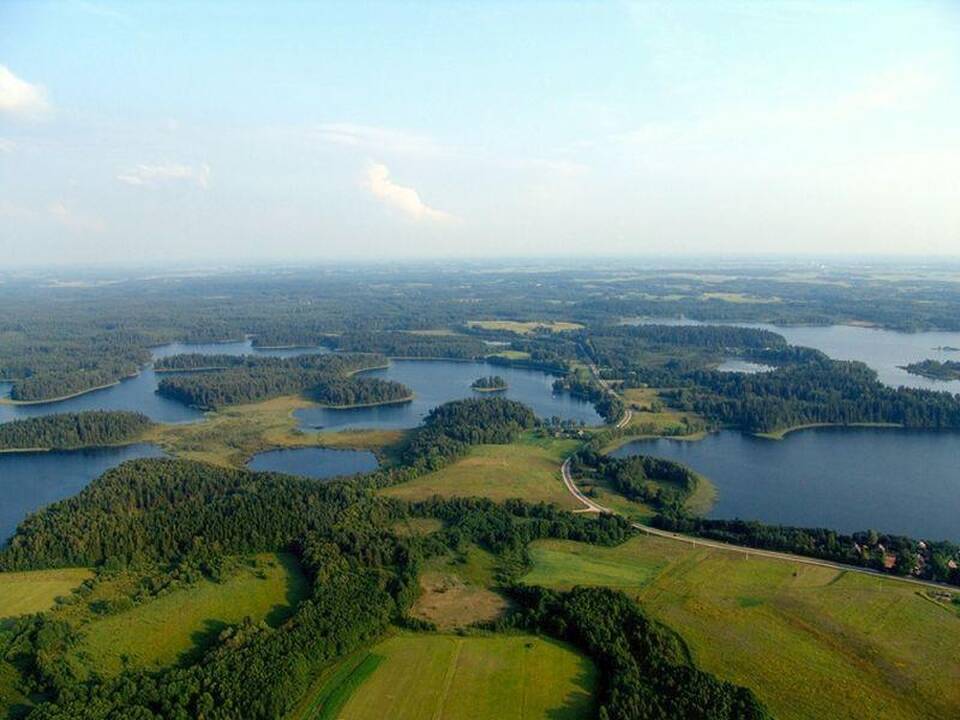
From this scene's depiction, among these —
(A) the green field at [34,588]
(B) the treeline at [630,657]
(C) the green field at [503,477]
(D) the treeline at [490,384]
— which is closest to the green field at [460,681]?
(B) the treeline at [630,657]

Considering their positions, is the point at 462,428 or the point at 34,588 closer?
the point at 34,588

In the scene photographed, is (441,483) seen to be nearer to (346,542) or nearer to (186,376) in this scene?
(346,542)

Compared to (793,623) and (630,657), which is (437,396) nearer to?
(793,623)

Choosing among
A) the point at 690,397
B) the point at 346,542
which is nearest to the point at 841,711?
the point at 346,542

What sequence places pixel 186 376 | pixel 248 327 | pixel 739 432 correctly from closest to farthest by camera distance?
pixel 739 432
pixel 186 376
pixel 248 327

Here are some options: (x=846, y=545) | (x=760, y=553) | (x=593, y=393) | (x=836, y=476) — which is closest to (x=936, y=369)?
(x=593, y=393)

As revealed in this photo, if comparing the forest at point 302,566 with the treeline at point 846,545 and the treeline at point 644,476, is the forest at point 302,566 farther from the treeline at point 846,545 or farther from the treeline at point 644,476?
the treeline at point 644,476
